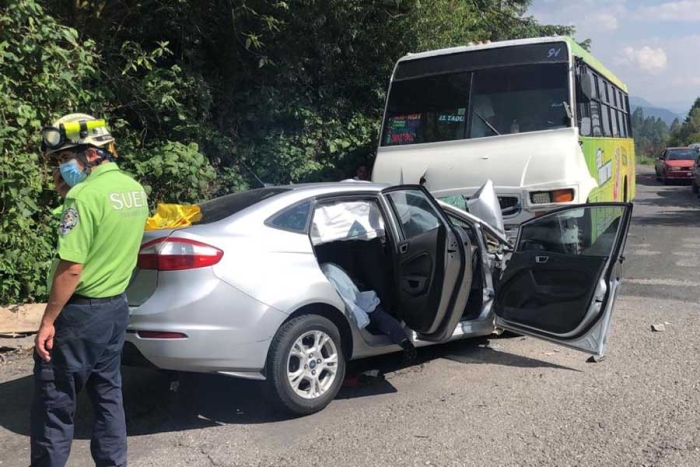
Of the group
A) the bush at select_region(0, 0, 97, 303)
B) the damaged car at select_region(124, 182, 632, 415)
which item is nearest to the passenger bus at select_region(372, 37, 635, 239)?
the damaged car at select_region(124, 182, 632, 415)

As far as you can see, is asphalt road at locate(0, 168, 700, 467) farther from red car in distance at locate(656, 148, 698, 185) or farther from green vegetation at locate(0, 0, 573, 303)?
red car in distance at locate(656, 148, 698, 185)

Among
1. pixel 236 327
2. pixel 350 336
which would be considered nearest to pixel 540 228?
pixel 350 336

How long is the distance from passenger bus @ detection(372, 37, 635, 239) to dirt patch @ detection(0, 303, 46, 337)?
13.8 ft

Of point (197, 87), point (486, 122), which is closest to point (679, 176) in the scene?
point (486, 122)

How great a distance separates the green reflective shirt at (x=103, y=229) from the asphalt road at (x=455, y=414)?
127 cm

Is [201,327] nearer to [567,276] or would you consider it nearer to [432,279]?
[432,279]

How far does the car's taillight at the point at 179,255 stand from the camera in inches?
156

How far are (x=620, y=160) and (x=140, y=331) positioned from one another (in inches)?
407

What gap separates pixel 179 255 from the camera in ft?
13.0

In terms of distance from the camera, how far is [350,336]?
467 cm

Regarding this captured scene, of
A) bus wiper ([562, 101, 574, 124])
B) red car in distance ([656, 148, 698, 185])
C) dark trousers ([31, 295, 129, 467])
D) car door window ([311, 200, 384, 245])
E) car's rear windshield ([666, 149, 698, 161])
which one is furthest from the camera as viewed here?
car's rear windshield ([666, 149, 698, 161])

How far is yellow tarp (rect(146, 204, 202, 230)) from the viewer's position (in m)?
4.44

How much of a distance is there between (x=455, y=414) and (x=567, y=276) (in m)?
1.47

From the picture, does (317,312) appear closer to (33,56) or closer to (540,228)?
(540,228)
